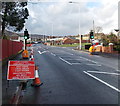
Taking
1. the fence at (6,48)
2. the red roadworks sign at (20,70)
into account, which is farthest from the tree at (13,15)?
the red roadworks sign at (20,70)

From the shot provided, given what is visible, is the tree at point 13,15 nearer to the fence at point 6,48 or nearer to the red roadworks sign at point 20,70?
the fence at point 6,48

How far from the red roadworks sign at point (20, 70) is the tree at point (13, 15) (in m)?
10.4

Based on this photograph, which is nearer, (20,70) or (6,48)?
(20,70)

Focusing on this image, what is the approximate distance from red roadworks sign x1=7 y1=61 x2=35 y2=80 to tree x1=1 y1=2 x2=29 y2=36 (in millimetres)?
10418

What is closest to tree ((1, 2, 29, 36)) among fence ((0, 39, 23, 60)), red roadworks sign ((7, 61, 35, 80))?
fence ((0, 39, 23, 60))

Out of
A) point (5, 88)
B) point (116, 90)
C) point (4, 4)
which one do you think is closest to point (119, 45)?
point (4, 4)

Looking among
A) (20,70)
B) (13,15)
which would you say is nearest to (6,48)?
(13,15)

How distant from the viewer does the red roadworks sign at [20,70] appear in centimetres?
710

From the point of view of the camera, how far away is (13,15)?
1819 centimetres

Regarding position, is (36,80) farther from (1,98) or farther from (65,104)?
(65,104)

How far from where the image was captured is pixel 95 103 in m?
5.34

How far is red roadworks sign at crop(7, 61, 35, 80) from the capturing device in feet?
23.3

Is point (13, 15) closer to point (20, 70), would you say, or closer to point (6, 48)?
point (6, 48)

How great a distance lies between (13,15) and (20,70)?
40.0ft
